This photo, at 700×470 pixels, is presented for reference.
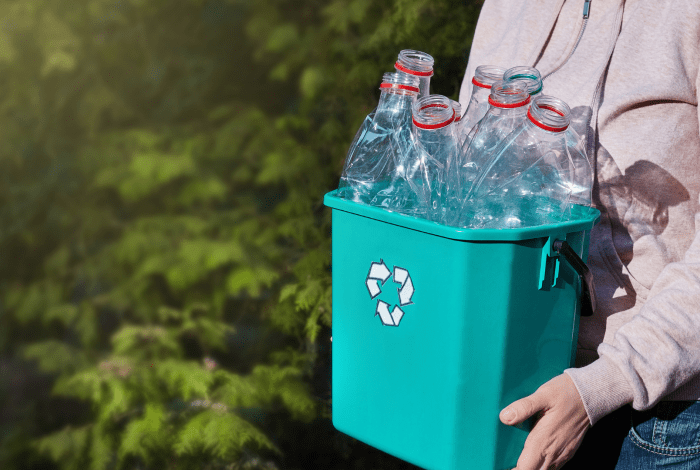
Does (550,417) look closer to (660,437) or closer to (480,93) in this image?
(660,437)

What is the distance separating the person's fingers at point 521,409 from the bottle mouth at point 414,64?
613 millimetres

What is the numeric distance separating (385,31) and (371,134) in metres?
1.09

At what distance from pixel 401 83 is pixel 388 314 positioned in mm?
432

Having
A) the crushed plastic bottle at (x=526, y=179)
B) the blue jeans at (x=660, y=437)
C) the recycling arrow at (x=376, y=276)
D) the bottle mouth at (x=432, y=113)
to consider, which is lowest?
the blue jeans at (x=660, y=437)

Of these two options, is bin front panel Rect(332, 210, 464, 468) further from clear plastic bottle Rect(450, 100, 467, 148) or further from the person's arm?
clear plastic bottle Rect(450, 100, 467, 148)

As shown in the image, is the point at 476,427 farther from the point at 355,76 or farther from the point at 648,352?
the point at 355,76

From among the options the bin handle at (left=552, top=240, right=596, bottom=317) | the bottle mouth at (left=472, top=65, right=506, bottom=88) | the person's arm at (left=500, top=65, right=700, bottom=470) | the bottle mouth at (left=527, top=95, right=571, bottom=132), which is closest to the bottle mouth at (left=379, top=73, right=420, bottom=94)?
the bottle mouth at (left=472, top=65, right=506, bottom=88)

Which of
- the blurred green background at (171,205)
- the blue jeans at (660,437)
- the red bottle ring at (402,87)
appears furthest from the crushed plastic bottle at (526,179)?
the blurred green background at (171,205)

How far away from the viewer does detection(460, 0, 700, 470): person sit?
3.47 ft

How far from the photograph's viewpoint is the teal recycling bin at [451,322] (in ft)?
3.33

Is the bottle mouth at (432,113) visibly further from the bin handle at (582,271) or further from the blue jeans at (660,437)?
the blue jeans at (660,437)

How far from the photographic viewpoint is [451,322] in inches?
41.1

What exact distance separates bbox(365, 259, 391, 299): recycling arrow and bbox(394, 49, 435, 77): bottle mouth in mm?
357

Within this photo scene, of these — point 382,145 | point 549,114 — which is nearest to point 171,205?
point 382,145
